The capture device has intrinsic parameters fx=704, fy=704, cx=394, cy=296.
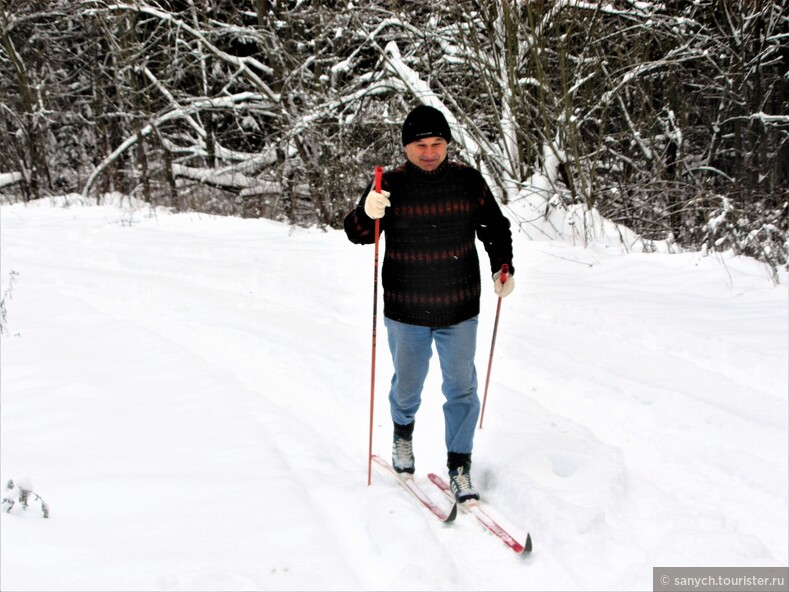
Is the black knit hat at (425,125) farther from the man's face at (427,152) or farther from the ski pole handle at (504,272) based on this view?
the ski pole handle at (504,272)

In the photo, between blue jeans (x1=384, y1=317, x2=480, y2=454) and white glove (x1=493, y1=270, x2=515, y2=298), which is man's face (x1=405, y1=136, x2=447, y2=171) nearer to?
white glove (x1=493, y1=270, x2=515, y2=298)

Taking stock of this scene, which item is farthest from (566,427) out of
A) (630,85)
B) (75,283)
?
(630,85)

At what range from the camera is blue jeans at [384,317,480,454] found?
3.37m

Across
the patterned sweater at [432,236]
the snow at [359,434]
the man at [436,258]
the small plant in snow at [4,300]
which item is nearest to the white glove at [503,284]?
the man at [436,258]

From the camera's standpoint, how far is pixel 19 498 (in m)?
2.75

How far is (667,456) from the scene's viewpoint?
3812mm

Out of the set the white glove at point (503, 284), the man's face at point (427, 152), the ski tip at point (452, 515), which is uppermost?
the man's face at point (427, 152)

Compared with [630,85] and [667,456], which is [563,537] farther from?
[630,85]

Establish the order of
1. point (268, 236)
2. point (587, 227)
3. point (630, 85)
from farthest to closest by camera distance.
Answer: point (630, 85) < point (268, 236) < point (587, 227)

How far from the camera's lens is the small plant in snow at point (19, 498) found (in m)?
2.72

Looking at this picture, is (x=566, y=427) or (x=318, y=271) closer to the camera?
(x=566, y=427)

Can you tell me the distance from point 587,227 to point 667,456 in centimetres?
486

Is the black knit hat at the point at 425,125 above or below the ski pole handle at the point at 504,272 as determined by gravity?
above

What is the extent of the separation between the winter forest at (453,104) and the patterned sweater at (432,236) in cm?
436
